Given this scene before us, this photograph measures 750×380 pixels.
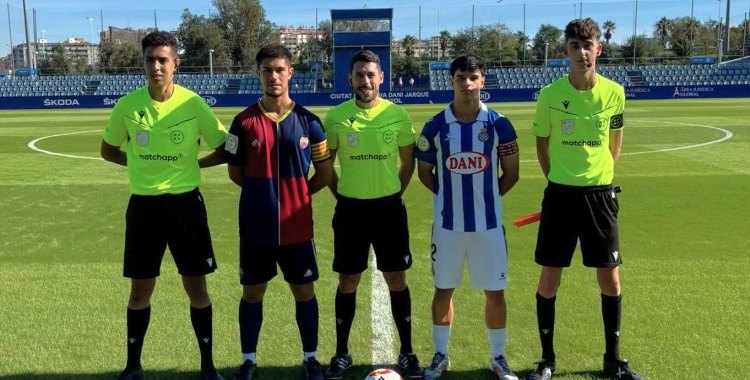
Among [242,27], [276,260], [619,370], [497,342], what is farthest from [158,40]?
[242,27]

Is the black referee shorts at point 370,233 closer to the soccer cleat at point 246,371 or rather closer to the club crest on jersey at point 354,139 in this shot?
the club crest on jersey at point 354,139

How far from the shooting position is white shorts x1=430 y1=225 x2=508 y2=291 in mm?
3801

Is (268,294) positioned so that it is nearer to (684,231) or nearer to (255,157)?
(255,157)

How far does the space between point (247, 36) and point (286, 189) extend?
67205 mm

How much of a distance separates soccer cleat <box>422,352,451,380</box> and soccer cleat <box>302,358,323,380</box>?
659mm

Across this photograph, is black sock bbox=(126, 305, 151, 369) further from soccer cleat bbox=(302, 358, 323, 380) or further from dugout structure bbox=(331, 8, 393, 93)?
dugout structure bbox=(331, 8, 393, 93)

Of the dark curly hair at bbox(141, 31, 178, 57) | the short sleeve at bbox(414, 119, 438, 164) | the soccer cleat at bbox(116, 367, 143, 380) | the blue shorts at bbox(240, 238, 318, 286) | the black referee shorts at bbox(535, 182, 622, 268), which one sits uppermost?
the dark curly hair at bbox(141, 31, 178, 57)

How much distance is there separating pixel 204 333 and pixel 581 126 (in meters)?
2.68

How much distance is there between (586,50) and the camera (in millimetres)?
3699

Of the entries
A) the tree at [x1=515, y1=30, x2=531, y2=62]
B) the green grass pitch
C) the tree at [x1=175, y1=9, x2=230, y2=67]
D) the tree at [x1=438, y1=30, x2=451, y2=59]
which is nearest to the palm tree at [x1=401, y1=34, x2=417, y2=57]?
the tree at [x1=438, y1=30, x2=451, y2=59]

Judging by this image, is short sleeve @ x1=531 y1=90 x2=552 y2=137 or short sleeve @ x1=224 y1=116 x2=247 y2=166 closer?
short sleeve @ x1=224 y1=116 x2=247 y2=166

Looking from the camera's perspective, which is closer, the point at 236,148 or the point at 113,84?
the point at 236,148

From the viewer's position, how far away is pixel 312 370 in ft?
12.5

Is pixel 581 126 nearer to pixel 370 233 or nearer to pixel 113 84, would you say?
pixel 370 233
